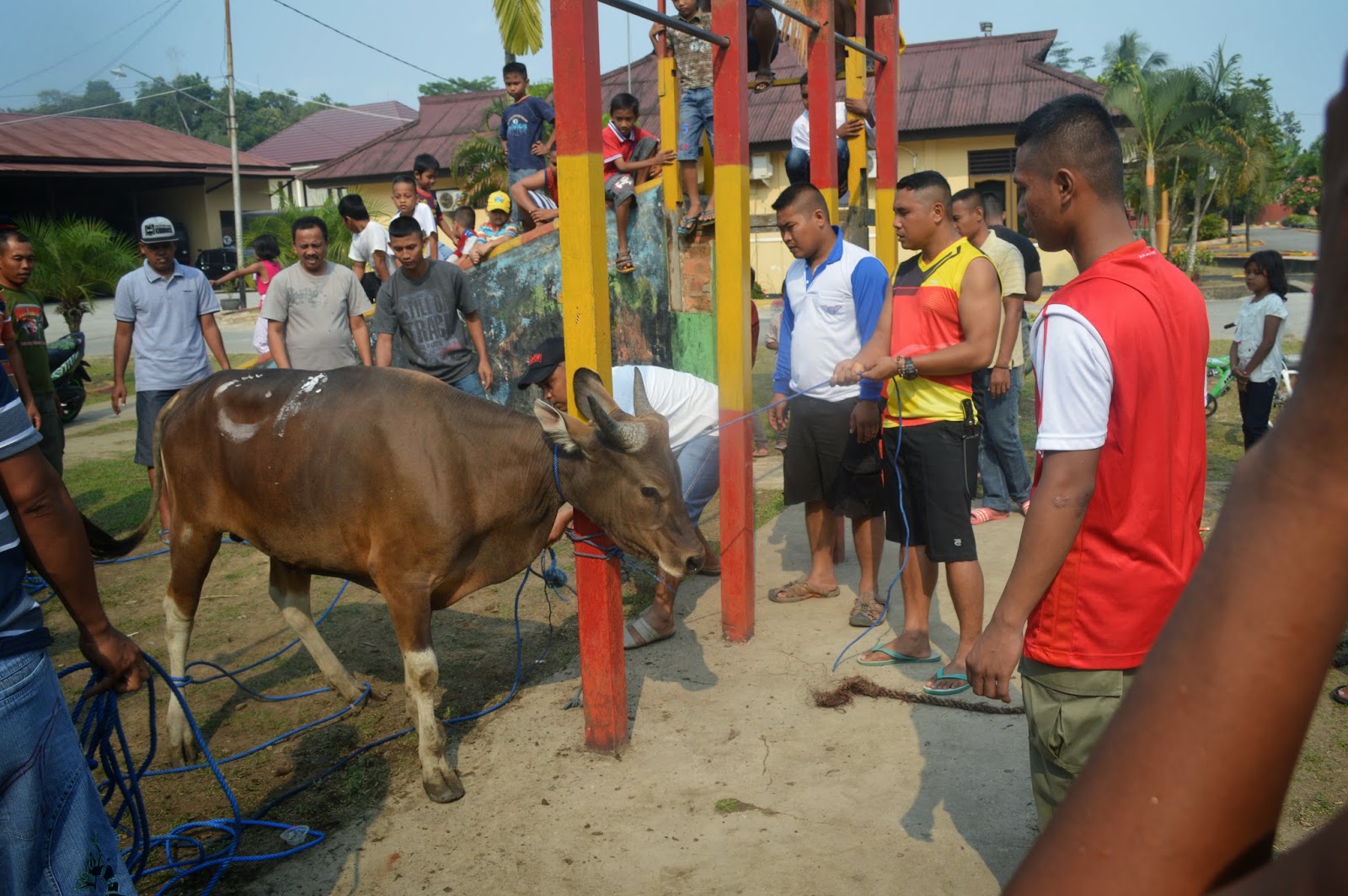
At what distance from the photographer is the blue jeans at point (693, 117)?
9.28 metres

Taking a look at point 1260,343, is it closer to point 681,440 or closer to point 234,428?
point 681,440

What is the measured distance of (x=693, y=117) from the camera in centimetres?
934

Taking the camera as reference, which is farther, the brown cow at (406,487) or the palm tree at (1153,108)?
the palm tree at (1153,108)

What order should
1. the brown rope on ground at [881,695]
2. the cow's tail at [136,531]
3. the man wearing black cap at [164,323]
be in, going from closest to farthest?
1. the cow's tail at [136,531]
2. the brown rope on ground at [881,695]
3. the man wearing black cap at [164,323]

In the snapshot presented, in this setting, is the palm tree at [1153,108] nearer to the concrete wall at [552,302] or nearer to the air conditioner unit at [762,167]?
the air conditioner unit at [762,167]

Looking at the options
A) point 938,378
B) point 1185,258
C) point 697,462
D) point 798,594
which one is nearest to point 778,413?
point 697,462

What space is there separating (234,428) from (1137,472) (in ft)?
14.2

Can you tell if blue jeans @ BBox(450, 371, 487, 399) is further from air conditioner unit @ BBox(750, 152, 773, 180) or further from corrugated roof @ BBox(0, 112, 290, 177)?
corrugated roof @ BBox(0, 112, 290, 177)

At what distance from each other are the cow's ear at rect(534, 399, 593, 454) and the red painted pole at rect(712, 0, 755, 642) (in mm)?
1397

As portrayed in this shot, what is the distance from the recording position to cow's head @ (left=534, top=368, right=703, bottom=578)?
4773 millimetres

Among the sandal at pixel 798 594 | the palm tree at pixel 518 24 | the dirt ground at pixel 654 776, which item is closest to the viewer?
the dirt ground at pixel 654 776

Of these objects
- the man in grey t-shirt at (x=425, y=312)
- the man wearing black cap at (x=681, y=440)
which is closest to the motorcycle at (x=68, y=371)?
the man in grey t-shirt at (x=425, y=312)

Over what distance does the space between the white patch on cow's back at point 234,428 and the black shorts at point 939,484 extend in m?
3.26

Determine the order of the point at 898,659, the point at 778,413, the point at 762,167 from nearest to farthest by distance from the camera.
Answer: the point at 898,659
the point at 778,413
the point at 762,167
